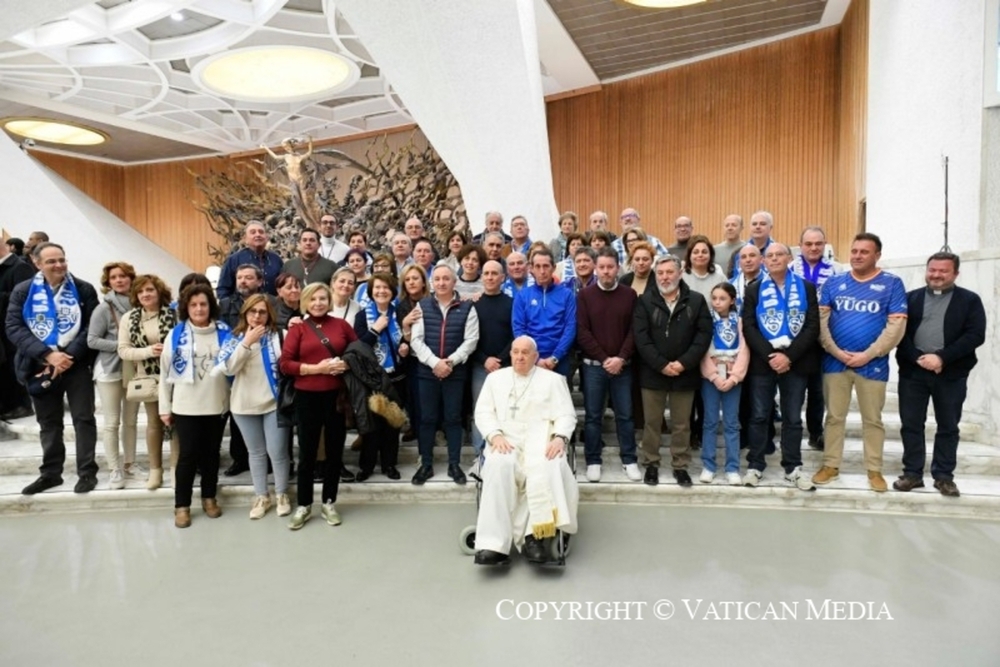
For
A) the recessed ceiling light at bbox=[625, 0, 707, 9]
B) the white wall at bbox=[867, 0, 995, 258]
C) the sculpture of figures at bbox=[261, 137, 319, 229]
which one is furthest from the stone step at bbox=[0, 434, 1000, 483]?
the sculpture of figures at bbox=[261, 137, 319, 229]

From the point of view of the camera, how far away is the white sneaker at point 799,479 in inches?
156

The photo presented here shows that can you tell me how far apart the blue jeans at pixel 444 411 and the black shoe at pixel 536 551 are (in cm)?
126

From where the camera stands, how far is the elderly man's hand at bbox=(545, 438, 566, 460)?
3276 millimetres

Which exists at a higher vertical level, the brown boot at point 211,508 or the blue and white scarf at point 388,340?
the blue and white scarf at point 388,340

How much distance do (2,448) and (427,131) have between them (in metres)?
5.23

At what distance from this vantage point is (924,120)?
235 inches

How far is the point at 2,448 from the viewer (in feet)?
16.6

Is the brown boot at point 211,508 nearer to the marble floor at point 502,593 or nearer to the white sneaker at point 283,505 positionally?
the marble floor at point 502,593

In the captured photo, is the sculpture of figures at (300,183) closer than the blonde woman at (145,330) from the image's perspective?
No

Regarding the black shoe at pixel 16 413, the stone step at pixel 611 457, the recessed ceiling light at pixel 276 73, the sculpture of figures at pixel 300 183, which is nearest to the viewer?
the stone step at pixel 611 457

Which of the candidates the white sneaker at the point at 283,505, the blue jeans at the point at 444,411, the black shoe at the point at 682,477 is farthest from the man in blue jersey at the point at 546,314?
the white sneaker at the point at 283,505

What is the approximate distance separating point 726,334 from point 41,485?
→ 16.5 feet

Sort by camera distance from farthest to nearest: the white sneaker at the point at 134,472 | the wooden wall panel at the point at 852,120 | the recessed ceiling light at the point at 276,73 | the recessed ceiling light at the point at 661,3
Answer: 1. the recessed ceiling light at the point at 276,73
2. the recessed ceiling light at the point at 661,3
3. the wooden wall panel at the point at 852,120
4. the white sneaker at the point at 134,472

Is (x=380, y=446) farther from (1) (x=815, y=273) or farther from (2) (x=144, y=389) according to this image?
(1) (x=815, y=273)
